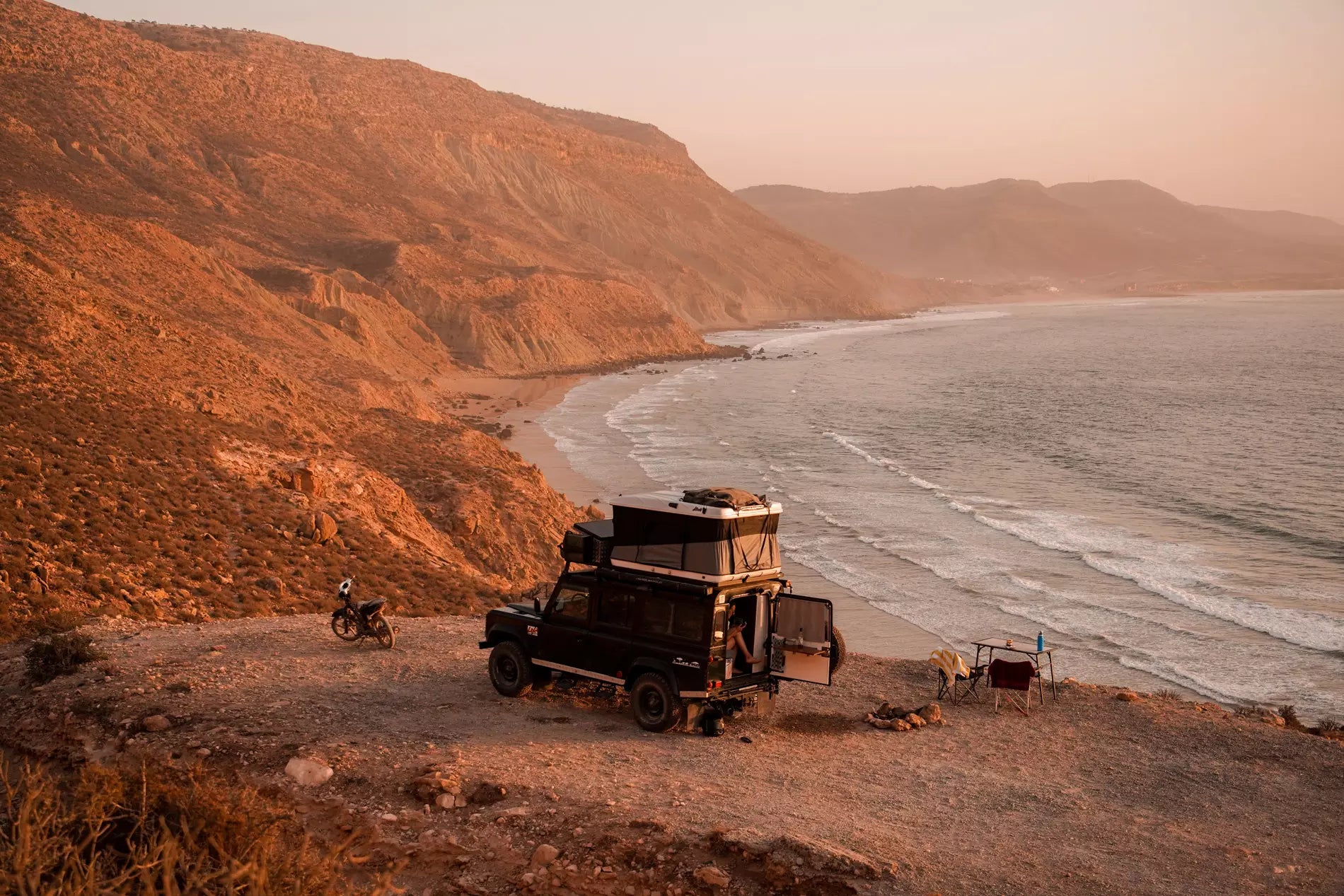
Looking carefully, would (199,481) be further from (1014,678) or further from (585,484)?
(585,484)

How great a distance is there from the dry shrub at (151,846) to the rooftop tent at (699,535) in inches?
195

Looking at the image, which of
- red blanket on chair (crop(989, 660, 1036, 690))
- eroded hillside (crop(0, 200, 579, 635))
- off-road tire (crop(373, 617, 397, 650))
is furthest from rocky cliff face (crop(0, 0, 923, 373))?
red blanket on chair (crop(989, 660, 1036, 690))

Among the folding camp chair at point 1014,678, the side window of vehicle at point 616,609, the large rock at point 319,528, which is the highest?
the side window of vehicle at point 616,609

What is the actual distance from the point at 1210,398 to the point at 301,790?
81487 millimetres

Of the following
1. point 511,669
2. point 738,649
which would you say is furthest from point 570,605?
point 738,649

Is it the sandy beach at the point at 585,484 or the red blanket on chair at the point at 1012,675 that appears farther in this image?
the sandy beach at the point at 585,484

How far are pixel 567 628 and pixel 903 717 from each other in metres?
4.63

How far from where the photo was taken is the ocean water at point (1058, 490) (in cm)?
2556

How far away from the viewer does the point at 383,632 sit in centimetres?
1593

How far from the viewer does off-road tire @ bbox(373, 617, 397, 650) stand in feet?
52.1

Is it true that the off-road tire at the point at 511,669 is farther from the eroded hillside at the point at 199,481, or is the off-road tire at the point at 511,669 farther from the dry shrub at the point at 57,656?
the eroded hillside at the point at 199,481

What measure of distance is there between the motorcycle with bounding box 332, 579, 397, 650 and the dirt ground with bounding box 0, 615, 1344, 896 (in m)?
0.23

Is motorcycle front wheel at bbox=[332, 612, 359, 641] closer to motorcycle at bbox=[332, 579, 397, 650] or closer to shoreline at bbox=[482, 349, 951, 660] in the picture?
motorcycle at bbox=[332, 579, 397, 650]

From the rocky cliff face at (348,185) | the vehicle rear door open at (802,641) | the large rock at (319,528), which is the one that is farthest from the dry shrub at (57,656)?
the rocky cliff face at (348,185)
